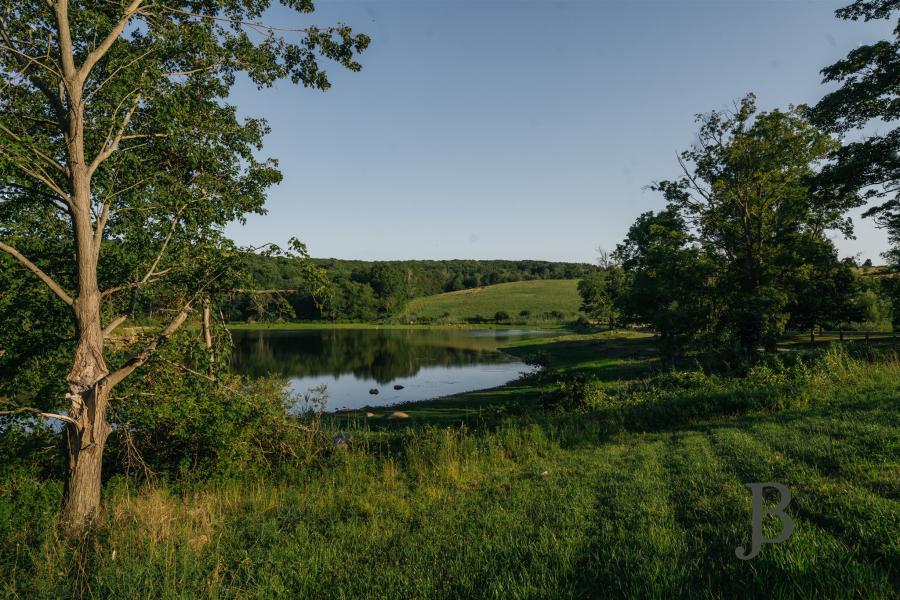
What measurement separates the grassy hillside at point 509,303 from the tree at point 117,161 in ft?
352

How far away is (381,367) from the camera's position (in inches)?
1831

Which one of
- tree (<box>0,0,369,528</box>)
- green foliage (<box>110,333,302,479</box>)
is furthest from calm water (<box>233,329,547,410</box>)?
tree (<box>0,0,369,528</box>)

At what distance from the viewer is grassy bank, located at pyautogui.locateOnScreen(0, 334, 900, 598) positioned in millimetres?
4215

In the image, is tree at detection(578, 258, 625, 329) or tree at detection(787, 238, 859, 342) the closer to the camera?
tree at detection(787, 238, 859, 342)

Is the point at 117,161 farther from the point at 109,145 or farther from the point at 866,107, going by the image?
the point at 866,107

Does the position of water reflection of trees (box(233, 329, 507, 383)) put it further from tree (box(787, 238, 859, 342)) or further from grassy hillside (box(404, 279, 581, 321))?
grassy hillside (box(404, 279, 581, 321))

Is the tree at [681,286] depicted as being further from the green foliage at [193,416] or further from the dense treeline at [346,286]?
the green foliage at [193,416]

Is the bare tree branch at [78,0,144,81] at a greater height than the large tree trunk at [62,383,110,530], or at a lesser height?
greater

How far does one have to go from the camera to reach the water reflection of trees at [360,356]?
43.7m

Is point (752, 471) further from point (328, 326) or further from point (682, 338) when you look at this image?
point (328, 326)

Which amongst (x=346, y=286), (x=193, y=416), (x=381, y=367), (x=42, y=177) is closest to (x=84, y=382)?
(x=193, y=416)

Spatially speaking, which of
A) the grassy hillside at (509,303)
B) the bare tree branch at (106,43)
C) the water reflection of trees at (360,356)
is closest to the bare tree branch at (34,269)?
the bare tree branch at (106,43)
